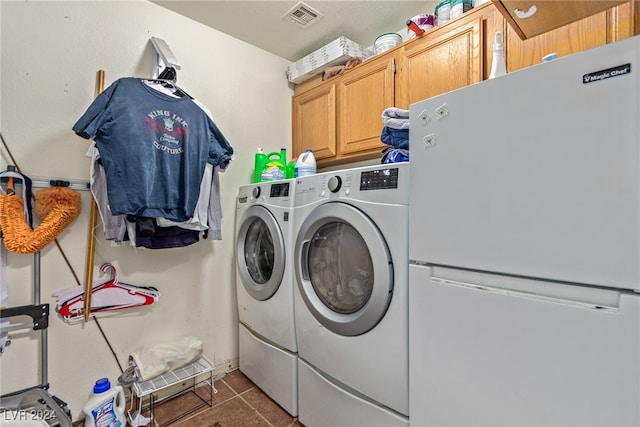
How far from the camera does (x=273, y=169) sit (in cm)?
198

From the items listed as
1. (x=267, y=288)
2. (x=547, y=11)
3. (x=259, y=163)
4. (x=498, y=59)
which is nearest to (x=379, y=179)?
(x=498, y=59)

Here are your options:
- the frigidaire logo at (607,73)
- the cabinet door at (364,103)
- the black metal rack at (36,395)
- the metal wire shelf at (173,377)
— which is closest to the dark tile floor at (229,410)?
the metal wire shelf at (173,377)

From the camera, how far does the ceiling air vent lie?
178cm

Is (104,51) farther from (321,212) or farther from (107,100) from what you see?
(321,212)

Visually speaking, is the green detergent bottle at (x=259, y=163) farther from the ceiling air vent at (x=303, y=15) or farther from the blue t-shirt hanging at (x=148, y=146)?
the ceiling air vent at (x=303, y=15)

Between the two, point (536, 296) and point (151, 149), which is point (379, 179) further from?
point (151, 149)

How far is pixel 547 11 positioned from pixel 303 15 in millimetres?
1360

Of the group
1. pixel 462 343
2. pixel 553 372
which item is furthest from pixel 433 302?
pixel 553 372

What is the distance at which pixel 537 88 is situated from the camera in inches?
29.8

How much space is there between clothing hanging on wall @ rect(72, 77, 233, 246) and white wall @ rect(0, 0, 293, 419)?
1.07 ft

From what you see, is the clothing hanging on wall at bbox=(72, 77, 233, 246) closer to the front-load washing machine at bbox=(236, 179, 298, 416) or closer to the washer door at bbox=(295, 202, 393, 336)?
the front-load washing machine at bbox=(236, 179, 298, 416)

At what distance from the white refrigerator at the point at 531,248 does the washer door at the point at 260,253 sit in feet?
2.56

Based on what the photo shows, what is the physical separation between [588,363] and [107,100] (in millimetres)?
1900

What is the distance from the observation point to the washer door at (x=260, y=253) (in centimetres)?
156
